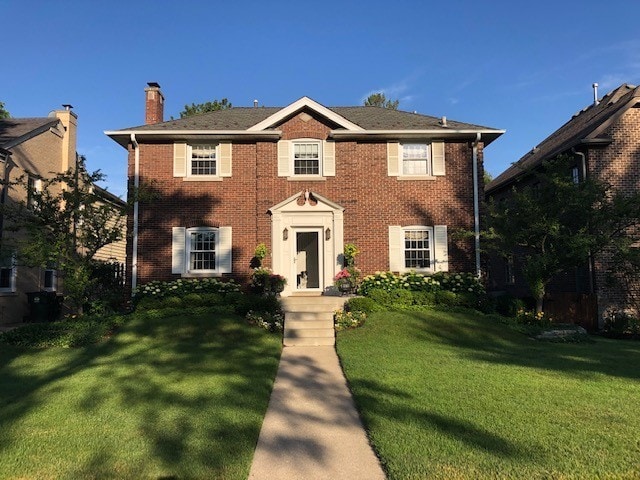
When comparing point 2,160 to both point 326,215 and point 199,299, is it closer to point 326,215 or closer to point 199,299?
point 199,299

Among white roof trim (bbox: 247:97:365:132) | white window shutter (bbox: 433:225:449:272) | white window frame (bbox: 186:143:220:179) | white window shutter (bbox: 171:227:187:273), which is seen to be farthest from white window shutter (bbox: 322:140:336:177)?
white window shutter (bbox: 171:227:187:273)

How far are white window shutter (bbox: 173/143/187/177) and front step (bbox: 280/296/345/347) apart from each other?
17.8ft

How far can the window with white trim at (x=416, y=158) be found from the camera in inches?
587

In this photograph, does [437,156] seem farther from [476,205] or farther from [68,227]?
[68,227]

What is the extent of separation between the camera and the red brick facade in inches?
567

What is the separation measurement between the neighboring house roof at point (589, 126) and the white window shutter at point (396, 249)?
395 cm

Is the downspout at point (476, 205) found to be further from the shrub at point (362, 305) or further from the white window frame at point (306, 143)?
the white window frame at point (306, 143)

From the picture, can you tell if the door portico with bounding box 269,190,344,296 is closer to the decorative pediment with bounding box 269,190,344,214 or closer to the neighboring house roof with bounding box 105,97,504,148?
the decorative pediment with bounding box 269,190,344,214

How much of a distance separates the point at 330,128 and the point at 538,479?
41.3ft

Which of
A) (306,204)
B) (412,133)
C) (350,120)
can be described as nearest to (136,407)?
(306,204)

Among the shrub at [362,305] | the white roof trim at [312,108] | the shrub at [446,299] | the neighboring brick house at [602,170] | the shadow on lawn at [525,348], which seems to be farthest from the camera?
the white roof trim at [312,108]

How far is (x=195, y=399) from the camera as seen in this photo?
5.70m

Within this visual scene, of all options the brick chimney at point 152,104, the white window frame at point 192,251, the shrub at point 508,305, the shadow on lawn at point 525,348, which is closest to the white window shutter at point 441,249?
the shrub at point 508,305

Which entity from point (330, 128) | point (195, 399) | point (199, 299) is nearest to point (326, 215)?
point (330, 128)
